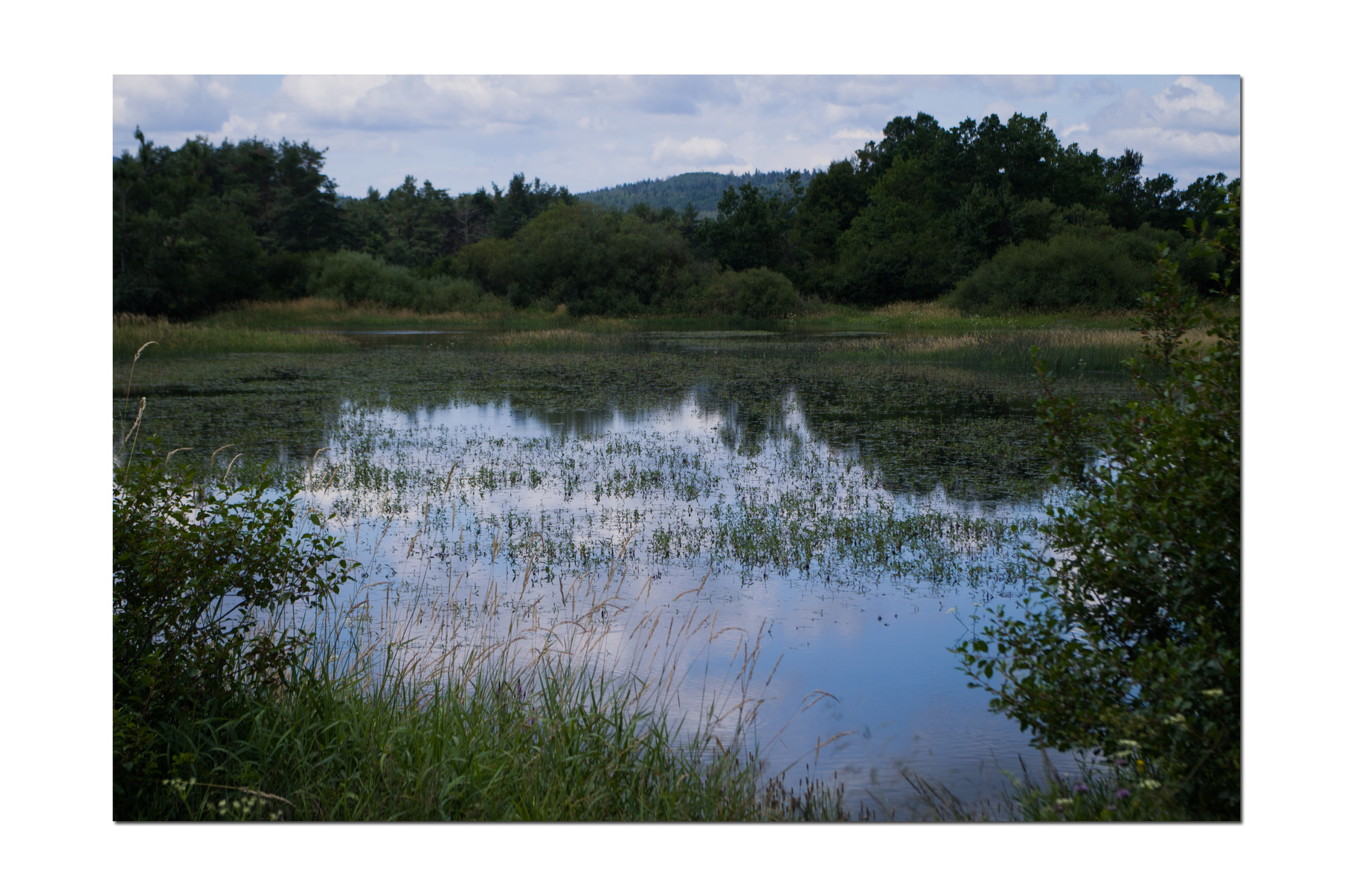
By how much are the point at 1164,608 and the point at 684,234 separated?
3494 centimetres

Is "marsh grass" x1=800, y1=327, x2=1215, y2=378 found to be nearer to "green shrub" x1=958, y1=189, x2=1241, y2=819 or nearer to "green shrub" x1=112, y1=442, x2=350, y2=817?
"green shrub" x1=958, y1=189, x2=1241, y2=819

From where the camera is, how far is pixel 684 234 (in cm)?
3656

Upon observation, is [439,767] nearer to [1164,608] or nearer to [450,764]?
[450,764]

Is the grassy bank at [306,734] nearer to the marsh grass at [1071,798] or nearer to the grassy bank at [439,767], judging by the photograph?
the grassy bank at [439,767]

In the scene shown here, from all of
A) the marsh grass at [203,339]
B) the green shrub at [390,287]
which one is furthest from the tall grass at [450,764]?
the green shrub at [390,287]

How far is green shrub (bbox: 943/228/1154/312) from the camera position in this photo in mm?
17438

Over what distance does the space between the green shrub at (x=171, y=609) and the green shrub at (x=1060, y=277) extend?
1575 centimetres

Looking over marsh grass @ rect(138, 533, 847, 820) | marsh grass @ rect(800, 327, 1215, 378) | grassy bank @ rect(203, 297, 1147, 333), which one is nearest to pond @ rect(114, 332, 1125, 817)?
marsh grass @ rect(138, 533, 847, 820)

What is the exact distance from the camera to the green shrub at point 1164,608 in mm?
2623

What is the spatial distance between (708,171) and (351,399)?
840 cm

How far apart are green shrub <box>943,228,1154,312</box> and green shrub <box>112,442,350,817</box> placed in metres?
15.7

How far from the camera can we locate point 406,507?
7.32m

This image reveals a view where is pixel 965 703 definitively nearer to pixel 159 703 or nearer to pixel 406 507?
pixel 159 703
